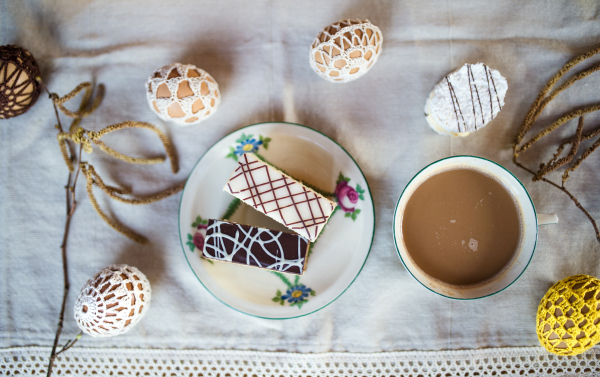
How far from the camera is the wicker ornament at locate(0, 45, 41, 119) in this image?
1.12 meters

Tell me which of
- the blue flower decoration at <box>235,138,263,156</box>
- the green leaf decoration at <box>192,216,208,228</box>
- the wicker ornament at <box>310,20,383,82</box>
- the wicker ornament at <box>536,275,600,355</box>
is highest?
the wicker ornament at <box>310,20,383,82</box>

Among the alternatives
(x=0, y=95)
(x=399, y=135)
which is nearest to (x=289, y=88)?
(x=399, y=135)

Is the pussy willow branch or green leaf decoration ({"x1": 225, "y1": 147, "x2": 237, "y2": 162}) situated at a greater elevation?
green leaf decoration ({"x1": 225, "y1": 147, "x2": 237, "y2": 162})

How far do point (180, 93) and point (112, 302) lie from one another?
2.21 ft

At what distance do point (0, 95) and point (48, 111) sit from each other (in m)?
0.17

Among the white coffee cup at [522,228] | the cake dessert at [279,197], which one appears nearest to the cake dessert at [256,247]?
the cake dessert at [279,197]

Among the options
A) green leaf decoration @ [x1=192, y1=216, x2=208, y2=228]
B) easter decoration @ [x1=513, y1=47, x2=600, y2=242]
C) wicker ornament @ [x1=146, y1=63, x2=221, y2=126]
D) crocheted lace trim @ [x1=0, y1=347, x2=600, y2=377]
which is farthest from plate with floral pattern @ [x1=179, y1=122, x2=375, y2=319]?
easter decoration @ [x1=513, y1=47, x2=600, y2=242]

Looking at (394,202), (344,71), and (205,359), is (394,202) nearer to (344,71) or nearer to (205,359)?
(344,71)

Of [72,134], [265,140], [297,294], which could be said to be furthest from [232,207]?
[72,134]

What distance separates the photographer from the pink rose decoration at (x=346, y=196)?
1.15 meters

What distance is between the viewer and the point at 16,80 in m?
1.14

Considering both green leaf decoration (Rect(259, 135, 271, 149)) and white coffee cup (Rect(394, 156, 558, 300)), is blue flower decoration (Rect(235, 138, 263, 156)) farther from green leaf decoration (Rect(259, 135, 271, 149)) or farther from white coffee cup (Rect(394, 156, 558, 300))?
white coffee cup (Rect(394, 156, 558, 300))

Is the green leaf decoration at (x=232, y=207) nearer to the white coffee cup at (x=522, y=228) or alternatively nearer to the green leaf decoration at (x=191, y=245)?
the green leaf decoration at (x=191, y=245)

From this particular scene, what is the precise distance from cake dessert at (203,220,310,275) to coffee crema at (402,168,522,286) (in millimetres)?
343
